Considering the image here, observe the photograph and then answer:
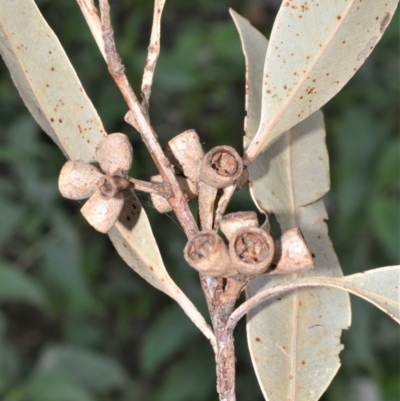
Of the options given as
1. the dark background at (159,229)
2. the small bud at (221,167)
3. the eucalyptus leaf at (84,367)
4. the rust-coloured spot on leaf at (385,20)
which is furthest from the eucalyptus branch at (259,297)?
the eucalyptus leaf at (84,367)

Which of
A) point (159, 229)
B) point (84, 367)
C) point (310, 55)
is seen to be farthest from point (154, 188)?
point (159, 229)

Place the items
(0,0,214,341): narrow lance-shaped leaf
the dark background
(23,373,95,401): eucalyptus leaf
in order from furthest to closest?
the dark background → (23,373,95,401): eucalyptus leaf → (0,0,214,341): narrow lance-shaped leaf

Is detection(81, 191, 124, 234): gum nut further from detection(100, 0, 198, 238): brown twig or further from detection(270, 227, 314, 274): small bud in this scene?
detection(270, 227, 314, 274): small bud

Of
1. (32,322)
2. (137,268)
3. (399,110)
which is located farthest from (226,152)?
(32,322)

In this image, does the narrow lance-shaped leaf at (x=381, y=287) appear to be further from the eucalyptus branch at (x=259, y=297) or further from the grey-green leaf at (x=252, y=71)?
the grey-green leaf at (x=252, y=71)

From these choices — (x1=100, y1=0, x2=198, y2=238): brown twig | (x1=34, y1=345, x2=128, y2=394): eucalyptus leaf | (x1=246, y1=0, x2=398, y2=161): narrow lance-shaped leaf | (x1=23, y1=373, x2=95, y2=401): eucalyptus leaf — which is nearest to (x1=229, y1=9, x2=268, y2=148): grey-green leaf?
A: (x1=246, y1=0, x2=398, y2=161): narrow lance-shaped leaf

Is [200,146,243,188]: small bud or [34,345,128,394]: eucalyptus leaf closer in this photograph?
[200,146,243,188]: small bud

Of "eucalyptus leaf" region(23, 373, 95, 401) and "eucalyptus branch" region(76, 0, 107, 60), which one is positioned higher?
"eucalyptus branch" region(76, 0, 107, 60)
